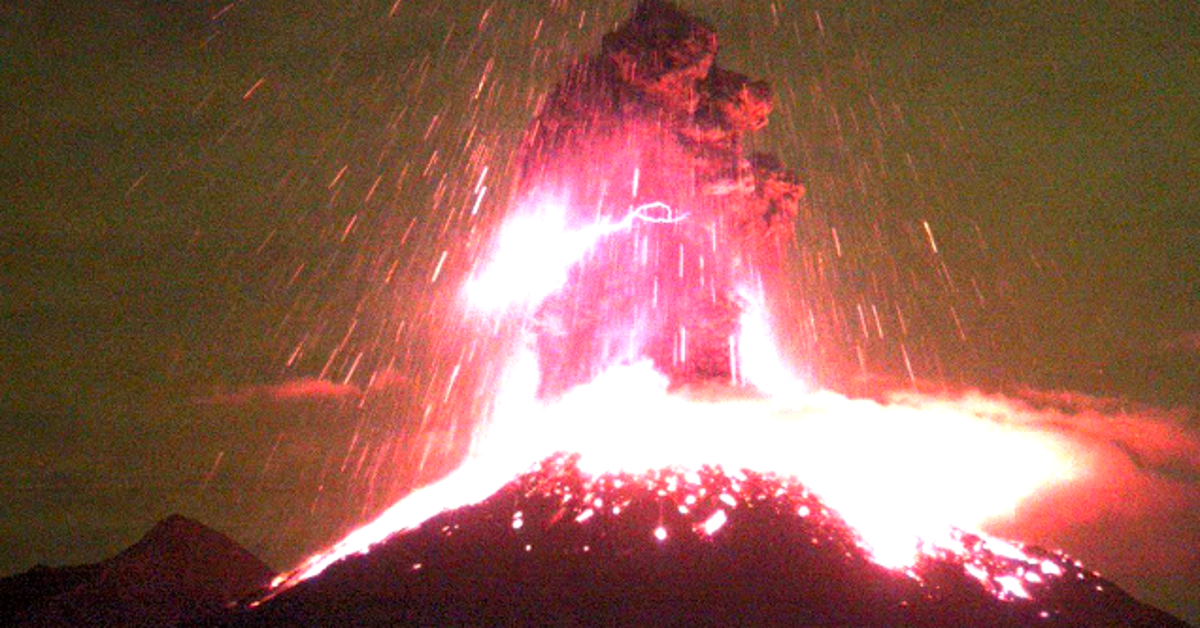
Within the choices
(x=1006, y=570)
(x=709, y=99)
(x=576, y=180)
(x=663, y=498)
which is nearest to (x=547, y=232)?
(x=576, y=180)

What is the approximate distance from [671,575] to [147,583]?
49.5ft

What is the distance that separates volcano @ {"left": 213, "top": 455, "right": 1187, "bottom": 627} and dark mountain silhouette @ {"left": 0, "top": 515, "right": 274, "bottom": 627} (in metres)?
5.35

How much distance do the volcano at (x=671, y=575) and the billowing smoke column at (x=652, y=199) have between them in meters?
8.89

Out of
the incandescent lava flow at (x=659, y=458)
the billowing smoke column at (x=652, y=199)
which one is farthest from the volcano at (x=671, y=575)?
the billowing smoke column at (x=652, y=199)

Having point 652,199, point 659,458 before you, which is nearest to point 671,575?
point 659,458

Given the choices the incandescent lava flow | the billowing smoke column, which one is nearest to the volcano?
the incandescent lava flow

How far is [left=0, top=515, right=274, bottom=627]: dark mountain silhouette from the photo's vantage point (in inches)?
773

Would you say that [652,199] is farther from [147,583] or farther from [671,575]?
[147,583]

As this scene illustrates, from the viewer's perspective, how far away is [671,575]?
16.0 m

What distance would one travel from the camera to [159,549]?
22.2 meters

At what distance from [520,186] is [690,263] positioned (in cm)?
848

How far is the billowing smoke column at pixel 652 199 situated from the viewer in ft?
93.8

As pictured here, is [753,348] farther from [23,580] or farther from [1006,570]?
[23,580]

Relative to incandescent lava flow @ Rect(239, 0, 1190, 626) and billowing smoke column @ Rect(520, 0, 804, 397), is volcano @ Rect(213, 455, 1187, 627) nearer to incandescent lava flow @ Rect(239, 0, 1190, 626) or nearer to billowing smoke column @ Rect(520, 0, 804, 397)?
incandescent lava flow @ Rect(239, 0, 1190, 626)
